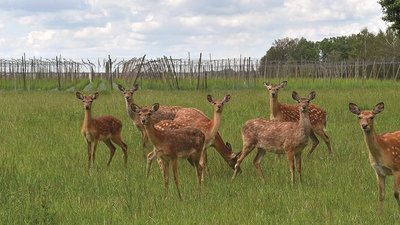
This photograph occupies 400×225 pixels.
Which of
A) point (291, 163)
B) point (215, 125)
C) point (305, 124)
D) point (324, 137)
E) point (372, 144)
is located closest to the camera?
point (372, 144)

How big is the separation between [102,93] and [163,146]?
18.8 m

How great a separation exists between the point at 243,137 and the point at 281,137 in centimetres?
83

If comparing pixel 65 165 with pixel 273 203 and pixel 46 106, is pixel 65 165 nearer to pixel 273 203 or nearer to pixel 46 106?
pixel 273 203

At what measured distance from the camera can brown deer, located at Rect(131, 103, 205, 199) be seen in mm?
8117

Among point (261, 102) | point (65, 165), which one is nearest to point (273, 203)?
point (65, 165)

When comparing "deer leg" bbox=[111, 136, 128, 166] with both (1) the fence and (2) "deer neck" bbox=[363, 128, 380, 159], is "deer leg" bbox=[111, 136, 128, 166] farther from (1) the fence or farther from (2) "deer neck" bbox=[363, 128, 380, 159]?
(1) the fence

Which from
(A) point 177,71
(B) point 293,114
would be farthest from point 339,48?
(B) point 293,114

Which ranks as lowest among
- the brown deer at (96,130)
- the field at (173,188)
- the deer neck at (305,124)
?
the field at (173,188)

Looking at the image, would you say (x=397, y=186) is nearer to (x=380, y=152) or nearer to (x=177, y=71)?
(x=380, y=152)

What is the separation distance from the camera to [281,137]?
938 centimetres

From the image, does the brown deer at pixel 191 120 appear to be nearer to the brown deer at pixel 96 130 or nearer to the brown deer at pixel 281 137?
the brown deer at pixel 281 137

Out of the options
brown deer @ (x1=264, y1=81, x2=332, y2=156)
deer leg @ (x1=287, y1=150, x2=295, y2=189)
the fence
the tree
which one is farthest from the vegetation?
deer leg @ (x1=287, y1=150, x2=295, y2=189)

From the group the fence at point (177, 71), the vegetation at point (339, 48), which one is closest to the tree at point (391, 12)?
the fence at point (177, 71)

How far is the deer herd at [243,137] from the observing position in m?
7.25
